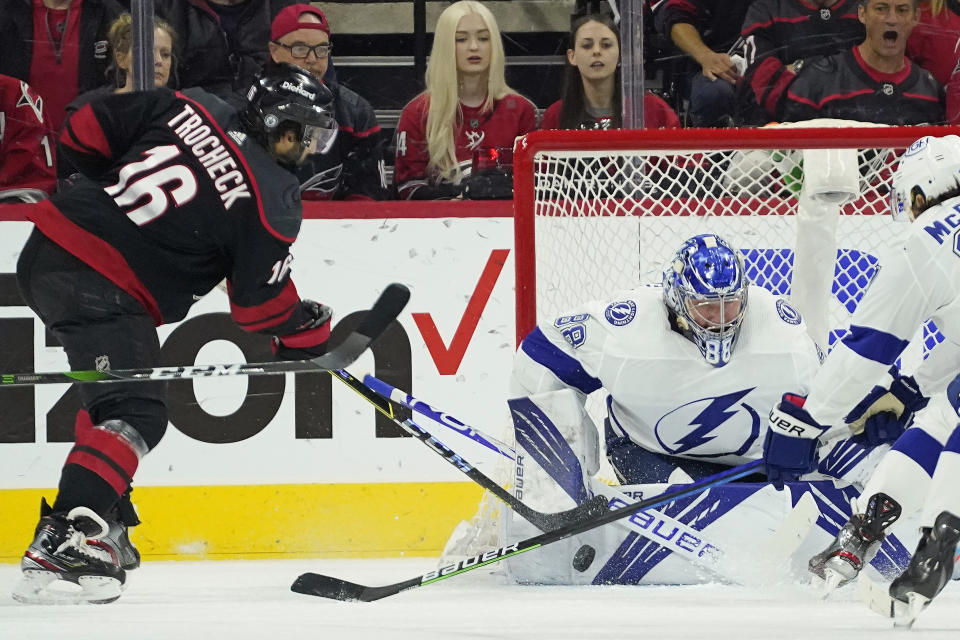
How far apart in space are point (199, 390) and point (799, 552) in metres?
1.73

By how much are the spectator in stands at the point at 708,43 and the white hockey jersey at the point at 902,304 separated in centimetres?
154

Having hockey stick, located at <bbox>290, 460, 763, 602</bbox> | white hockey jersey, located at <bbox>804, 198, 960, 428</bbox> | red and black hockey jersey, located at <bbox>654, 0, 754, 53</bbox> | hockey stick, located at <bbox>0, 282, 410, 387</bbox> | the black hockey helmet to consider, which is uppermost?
red and black hockey jersey, located at <bbox>654, 0, 754, 53</bbox>

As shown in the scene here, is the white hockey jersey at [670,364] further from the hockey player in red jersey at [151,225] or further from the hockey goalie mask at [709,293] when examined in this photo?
the hockey player in red jersey at [151,225]

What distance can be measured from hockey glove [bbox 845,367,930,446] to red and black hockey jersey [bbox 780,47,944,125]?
1.16 m

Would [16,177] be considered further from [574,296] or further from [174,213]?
[574,296]

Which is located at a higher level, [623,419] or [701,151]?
[701,151]

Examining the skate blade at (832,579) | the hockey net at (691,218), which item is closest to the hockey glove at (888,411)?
the skate blade at (832,579)

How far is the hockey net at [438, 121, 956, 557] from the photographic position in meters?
3.44

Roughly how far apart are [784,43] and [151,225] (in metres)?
2.00

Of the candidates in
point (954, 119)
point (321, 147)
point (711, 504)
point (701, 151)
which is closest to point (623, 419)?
point (711, 504)

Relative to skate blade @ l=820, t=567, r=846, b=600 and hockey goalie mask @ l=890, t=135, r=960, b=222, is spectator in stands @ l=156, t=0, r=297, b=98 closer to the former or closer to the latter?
hockey goalie mask @ l=890, t=135, r=960, b=222

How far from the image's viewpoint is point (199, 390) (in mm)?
3838

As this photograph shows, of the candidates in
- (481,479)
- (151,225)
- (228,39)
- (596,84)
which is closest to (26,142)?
(228,39)

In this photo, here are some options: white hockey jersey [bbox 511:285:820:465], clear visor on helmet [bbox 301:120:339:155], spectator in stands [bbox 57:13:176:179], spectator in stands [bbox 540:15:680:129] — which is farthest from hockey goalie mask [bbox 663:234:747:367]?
spectator in stands [bbox 57:13:176:179]
